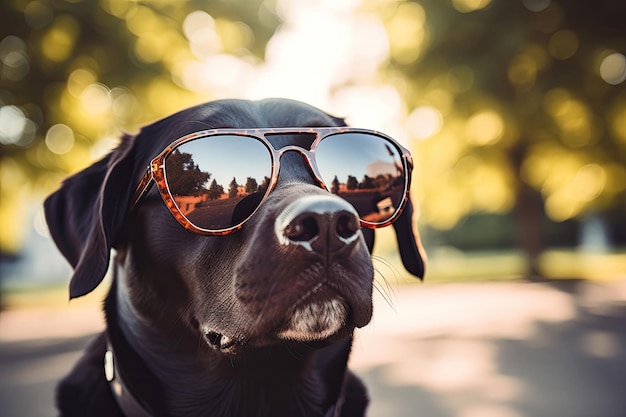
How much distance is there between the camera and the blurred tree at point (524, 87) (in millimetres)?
10281

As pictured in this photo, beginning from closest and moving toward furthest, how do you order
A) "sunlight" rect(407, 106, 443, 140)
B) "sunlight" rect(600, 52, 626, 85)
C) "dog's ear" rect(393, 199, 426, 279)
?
"dog's ear" rect(393, 199, 426, 279) < "sunlight" rect(600, 52, 626, 85) < "sunlight" rect(407, 106, 443, 140)

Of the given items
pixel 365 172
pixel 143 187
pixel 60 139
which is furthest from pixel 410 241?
pixel 60 139

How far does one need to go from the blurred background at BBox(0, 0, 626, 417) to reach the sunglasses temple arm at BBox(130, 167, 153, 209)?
3.24m

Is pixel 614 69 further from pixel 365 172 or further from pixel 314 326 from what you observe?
pixel 314 326

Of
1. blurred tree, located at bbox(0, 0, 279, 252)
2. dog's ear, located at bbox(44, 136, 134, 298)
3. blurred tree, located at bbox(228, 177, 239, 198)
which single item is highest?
blurred tree, located at bbox(0, 0, 279, 252)

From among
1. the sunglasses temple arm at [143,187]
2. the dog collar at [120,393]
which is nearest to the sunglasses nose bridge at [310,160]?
the sunglasses temple arm at [143,187]

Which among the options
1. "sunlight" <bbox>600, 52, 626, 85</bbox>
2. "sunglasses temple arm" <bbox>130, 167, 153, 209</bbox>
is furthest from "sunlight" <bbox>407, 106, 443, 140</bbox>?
"sunglasses temple arm" <bbox>130, 167, 153, 209</bbox>

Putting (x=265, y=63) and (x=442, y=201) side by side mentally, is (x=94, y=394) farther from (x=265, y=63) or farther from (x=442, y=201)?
(x=442, y=201)

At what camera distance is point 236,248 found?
4.85ft

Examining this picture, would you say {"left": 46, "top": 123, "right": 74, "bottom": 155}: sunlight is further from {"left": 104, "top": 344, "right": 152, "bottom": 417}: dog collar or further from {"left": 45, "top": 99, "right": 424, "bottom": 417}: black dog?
{"left": 104, "top": 344, "right": 152, "bottom": 417}: dog collar

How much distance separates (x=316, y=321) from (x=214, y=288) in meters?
0.37

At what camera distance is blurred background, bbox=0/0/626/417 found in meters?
5.42

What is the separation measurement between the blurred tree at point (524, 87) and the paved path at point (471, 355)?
2.56 meters

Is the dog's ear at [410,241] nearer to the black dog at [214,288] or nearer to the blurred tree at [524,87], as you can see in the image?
the black dog at [214,288]
